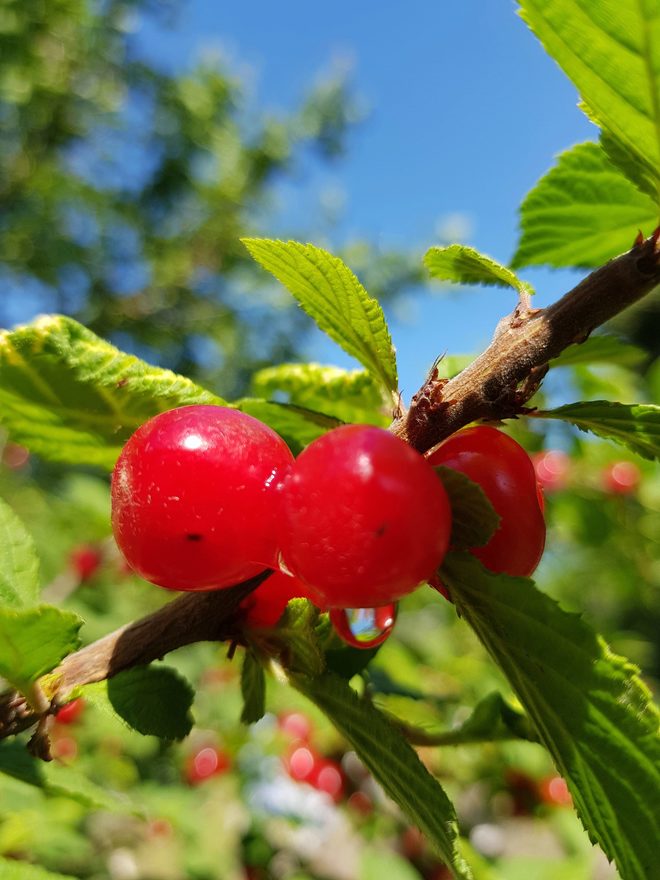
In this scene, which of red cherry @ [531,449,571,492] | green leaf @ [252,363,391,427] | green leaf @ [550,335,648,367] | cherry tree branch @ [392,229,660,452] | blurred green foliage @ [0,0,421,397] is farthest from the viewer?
blurred green foliage @ [0,0,421,397]

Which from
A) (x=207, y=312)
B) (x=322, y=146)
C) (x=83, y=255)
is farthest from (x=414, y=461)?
(x=322, y=146)

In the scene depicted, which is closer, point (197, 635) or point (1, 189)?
point (197, 635)

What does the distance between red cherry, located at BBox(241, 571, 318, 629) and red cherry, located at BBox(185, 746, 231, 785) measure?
10.4 feet

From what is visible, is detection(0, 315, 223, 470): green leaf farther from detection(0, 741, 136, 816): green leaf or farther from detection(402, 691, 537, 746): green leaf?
detection(402, 691, 537, 746): green leaf

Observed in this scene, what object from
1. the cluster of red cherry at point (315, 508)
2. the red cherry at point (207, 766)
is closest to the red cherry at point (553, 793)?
the red cherry at point (207, 766)

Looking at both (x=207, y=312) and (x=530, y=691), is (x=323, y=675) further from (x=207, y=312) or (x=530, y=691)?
(x=207, y=312)

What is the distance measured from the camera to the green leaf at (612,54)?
66 cm

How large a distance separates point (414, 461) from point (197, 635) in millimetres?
318

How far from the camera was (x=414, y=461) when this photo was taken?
0.59 m

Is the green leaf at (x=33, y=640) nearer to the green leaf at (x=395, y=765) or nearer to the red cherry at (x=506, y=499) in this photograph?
the green leaf at (x=395, y=765)

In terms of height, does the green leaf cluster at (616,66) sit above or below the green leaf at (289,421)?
above

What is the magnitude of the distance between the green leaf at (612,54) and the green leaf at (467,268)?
0.16 m

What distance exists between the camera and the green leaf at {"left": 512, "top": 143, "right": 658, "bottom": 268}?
36.2 inches

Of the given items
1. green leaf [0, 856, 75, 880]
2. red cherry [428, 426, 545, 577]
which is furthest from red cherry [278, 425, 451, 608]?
green leaf [0, 856, 75, 880]
